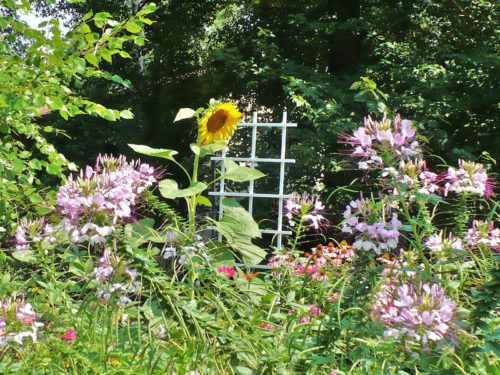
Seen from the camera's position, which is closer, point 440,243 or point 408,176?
point 408,176

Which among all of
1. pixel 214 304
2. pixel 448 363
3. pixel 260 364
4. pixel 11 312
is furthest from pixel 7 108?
pixel 448 363

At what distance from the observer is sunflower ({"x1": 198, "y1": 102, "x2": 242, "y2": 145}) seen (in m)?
3.51

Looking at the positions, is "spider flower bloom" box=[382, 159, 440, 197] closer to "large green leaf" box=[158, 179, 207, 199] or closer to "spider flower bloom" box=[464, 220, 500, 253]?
"spider flower bloom" box=[464, 220, 500, 253]

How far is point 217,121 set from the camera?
3.64 metres

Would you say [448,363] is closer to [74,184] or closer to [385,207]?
[385,207]

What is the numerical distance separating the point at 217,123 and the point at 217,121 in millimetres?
10

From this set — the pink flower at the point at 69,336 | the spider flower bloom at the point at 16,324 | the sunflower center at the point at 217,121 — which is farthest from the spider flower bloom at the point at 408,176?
the sunflower center at the point at 217,121

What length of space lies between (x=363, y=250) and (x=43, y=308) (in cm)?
114

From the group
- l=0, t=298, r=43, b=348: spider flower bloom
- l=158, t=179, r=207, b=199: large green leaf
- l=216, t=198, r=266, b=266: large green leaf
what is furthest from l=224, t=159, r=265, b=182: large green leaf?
l=0, t=298, r=43, b=348: spider flower bloom

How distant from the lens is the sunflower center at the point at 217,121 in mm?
3613

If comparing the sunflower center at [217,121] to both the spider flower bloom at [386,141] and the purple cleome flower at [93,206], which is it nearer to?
the spider flower bloom at [386,141]

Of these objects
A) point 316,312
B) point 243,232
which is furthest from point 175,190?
point 316,312

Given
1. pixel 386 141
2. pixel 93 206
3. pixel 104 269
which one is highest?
pixel 386 141

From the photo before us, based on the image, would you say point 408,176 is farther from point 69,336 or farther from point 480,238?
point 69,336
